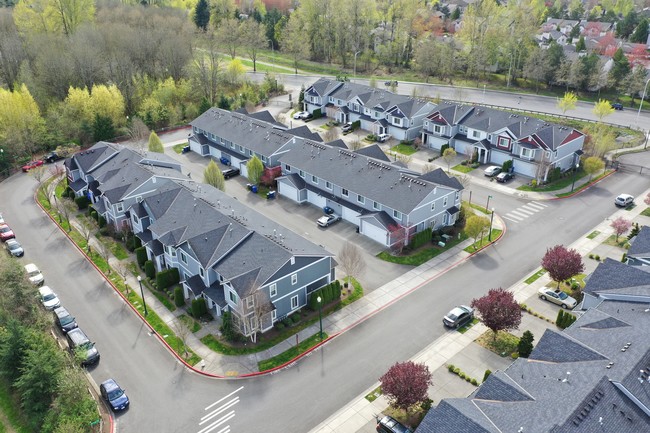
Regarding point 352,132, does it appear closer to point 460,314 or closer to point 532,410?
point 460,314

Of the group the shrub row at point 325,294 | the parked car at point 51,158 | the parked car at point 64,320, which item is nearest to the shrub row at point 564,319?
the shrub row at point 325,294

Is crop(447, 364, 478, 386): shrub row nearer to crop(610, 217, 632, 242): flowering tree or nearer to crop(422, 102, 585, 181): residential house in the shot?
crop(610, 217, 632, 242): flowering tree

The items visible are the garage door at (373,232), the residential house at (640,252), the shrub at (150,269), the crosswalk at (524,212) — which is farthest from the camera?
the crosswalk at (524,212)

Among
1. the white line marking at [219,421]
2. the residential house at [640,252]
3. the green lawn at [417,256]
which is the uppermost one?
the residential house at [640,252]

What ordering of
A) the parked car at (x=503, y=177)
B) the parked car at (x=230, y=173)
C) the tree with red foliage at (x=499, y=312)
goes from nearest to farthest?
the tree with red foliage at (x=499, y=312), the parked car at (x=503, y=177), the parked car at (x=230, y=173)

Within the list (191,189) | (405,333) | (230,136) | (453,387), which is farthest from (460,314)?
(230,136)

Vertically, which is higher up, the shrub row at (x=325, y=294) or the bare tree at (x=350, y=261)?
the bare tree at (x=350, y=261)

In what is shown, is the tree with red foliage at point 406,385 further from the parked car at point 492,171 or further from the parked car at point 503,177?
the parked car at point 492,171
